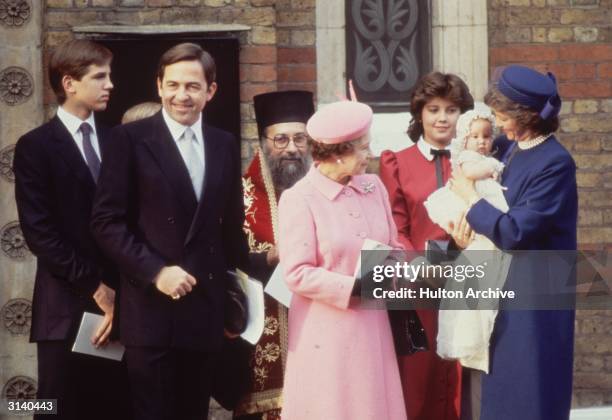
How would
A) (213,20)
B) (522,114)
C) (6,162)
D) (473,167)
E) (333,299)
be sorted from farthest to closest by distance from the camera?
(213,20) < (6,162) < (473,167) < (522,114) < (333,299)

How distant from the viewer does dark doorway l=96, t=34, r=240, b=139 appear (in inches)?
263

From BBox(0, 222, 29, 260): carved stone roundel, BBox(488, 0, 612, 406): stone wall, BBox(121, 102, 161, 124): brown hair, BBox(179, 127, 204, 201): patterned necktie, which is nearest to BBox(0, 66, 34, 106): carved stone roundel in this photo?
BBox(0, 222, 29, 260): carved stone roundel

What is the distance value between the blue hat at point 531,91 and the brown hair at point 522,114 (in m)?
0.02

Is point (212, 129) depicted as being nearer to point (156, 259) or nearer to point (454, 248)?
point (156, 259)

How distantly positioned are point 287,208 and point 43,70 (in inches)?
99.0

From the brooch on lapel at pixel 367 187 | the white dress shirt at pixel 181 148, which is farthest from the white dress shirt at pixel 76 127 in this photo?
the brooch on lapel at pixel 367 187

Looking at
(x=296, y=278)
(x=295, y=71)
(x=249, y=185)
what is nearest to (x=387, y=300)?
(x=296, y=278)

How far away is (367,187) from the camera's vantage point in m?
4.89

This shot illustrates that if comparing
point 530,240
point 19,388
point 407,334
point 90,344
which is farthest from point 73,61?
point 19,388

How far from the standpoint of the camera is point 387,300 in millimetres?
4715

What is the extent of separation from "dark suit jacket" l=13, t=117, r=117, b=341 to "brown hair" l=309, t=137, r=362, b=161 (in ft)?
3.07

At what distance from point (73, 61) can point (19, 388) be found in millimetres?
2296

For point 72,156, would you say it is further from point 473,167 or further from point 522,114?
point 522,114

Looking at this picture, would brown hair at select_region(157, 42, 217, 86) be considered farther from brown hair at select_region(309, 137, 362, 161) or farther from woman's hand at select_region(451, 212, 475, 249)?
woman's hand at select_region(451, 212, 475, 249)
